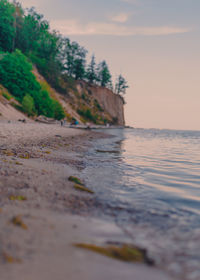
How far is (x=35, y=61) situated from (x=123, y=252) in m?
66.4

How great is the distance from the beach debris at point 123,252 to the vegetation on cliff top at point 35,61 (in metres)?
34.9

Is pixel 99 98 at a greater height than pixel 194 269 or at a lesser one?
greater

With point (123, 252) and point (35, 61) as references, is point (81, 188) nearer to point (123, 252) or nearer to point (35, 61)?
point (123, 252)

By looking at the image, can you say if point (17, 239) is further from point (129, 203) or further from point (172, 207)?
point (172, 207)

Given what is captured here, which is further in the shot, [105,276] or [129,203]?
[129,203]

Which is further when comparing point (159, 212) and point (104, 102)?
point (104, 102)

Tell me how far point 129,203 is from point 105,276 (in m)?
2.02

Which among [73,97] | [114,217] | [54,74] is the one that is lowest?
[114,217]

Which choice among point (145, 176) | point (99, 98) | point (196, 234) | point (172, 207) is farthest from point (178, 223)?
point (99, 98)

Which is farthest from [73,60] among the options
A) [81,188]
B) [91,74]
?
[81,188]

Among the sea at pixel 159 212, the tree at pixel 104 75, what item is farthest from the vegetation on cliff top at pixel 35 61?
the sea at pixel 159 212

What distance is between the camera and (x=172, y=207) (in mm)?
3627

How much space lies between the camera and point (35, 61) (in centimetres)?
6103

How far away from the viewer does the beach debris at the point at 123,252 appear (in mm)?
2031
